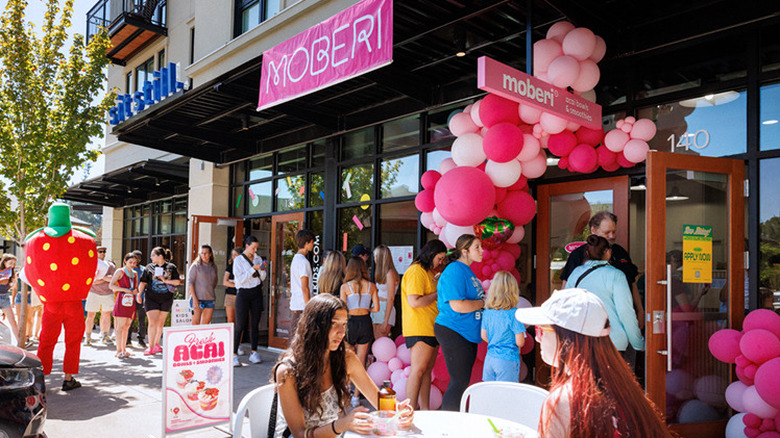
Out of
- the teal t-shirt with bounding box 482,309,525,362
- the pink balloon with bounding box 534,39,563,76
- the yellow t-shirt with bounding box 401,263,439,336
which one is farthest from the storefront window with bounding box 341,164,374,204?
the teal t-shirt with bounding box 482,309,525,362

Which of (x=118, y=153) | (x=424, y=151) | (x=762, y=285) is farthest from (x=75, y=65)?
(x=762, y=285)

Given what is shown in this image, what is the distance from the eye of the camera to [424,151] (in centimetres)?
698

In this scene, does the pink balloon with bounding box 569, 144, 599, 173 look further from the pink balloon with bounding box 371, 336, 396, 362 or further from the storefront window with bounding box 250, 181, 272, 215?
the storefront window with bounding box 250, 181, 272, 215

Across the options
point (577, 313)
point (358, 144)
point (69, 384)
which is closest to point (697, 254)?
point (577, 313)

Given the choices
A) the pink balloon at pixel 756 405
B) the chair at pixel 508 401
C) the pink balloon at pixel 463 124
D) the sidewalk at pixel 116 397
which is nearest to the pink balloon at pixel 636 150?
the pink balloon at pixel 463 124

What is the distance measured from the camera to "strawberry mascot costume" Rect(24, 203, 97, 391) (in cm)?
605

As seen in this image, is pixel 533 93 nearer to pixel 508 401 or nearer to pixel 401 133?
pixel 508 401

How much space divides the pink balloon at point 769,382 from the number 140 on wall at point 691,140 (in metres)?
2.01

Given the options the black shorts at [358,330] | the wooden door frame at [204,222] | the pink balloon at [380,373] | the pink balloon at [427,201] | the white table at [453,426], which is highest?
the pink balloon at [427,201]

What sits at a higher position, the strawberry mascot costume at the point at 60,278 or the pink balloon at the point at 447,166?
the pink balloon at the point at 447,166

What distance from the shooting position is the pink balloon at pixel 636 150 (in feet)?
15.3

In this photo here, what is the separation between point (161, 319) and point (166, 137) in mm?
3242

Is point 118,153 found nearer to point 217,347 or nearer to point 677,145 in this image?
point 217,347

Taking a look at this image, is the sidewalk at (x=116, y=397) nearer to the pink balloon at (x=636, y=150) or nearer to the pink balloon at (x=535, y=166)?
the pink balloon at (x=535, y=166)
